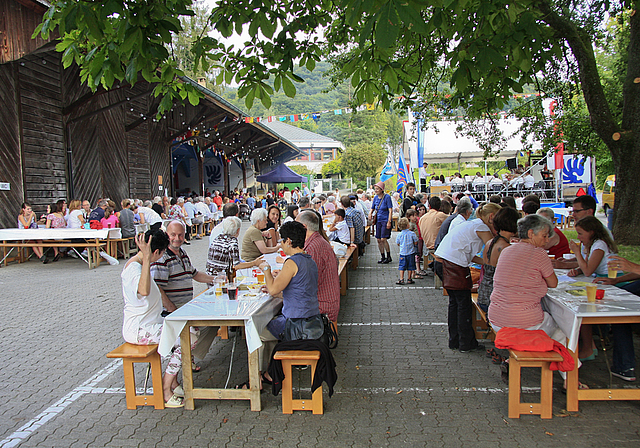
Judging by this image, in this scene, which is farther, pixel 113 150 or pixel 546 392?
pixel 113 150

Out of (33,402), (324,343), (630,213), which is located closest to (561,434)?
(324,343)

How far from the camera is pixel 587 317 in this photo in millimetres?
3172

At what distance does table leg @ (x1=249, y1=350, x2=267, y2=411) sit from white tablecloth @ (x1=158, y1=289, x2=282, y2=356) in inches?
4.6

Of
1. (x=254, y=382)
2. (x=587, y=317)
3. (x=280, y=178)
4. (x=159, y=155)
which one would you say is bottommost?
(x=254, y=382)

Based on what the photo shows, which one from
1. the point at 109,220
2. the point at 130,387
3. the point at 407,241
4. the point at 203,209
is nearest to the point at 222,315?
the point at 130,387

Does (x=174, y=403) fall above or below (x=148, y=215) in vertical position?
below

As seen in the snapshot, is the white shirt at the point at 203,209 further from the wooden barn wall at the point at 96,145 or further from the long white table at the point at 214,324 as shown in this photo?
the long white table at the point at 214,324

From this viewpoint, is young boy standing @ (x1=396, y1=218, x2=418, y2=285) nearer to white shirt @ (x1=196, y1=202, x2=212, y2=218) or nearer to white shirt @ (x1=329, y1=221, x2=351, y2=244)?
white shirt @ (x1=329, y1=221, x2=351, y2=244)

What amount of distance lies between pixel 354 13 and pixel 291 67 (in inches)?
63.5

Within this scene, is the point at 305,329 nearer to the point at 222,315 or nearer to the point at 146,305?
the point at 222,315

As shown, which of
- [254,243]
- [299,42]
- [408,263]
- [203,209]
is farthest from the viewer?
[203,209]

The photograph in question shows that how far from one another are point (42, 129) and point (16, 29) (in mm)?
2753

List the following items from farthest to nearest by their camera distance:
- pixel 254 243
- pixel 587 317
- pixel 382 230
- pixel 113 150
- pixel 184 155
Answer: pixel 184 155 < pixel 113 150 < pixel 382 230 < pixel 254 243 < pixel 587 317

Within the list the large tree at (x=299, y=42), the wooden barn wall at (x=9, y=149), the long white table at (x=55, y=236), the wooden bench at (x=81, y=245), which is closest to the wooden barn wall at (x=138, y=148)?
the wooden barn wall at (x=9, y=149)
